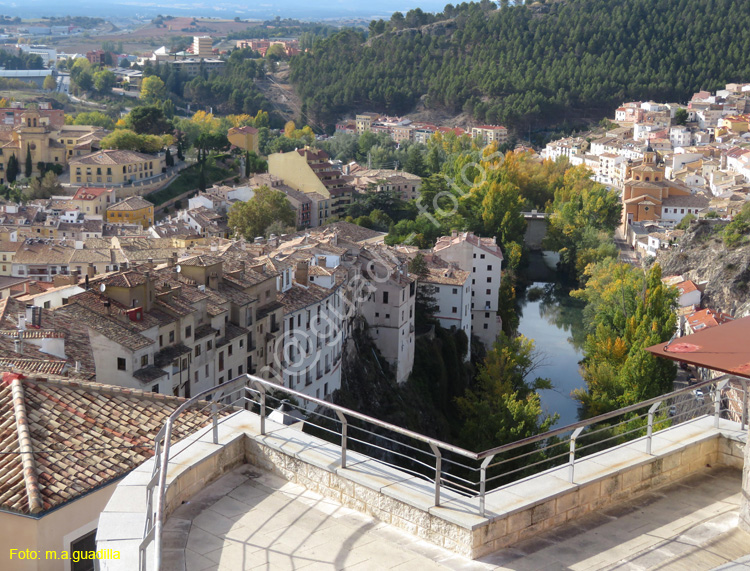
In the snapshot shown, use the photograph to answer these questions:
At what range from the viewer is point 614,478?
189 inches

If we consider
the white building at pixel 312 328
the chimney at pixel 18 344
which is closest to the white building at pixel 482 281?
the white building at pixel 312 328

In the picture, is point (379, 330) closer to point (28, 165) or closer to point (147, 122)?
point (28, 165)

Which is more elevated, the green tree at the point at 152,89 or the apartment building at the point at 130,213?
the green tree at the point at 152,89

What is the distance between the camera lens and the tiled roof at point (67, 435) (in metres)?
5.97

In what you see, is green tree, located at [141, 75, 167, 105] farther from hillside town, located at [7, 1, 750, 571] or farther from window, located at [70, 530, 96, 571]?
window, located at [70, 530, 96, 571]

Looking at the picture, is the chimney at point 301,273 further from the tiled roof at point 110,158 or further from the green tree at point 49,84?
the green tree at point 49,84

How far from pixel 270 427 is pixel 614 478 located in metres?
1.66

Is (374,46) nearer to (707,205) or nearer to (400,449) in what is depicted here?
(707,205)

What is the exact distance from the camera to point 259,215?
113 feet

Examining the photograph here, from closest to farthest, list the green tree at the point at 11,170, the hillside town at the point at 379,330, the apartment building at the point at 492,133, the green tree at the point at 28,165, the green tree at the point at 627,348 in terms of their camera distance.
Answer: the hillside town at the point at 379,330
the green tree at the point at 627,348
the green tree at the point at 11,170
the green tree at the point at 28,165
the apartment building at the point at 492,133

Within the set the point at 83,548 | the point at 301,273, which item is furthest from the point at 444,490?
the point at 301,273

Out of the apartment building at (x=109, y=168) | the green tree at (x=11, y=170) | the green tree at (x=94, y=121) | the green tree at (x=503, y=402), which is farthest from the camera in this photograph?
the green tree at (x=94, y=121)

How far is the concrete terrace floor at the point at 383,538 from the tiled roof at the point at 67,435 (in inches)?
63.3

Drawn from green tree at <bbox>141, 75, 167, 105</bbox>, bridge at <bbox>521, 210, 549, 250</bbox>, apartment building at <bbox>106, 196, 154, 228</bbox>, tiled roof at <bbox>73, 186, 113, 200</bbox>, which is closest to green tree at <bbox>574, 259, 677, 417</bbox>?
bridge at <bbox>521, 210, 549, 250</bbox>
